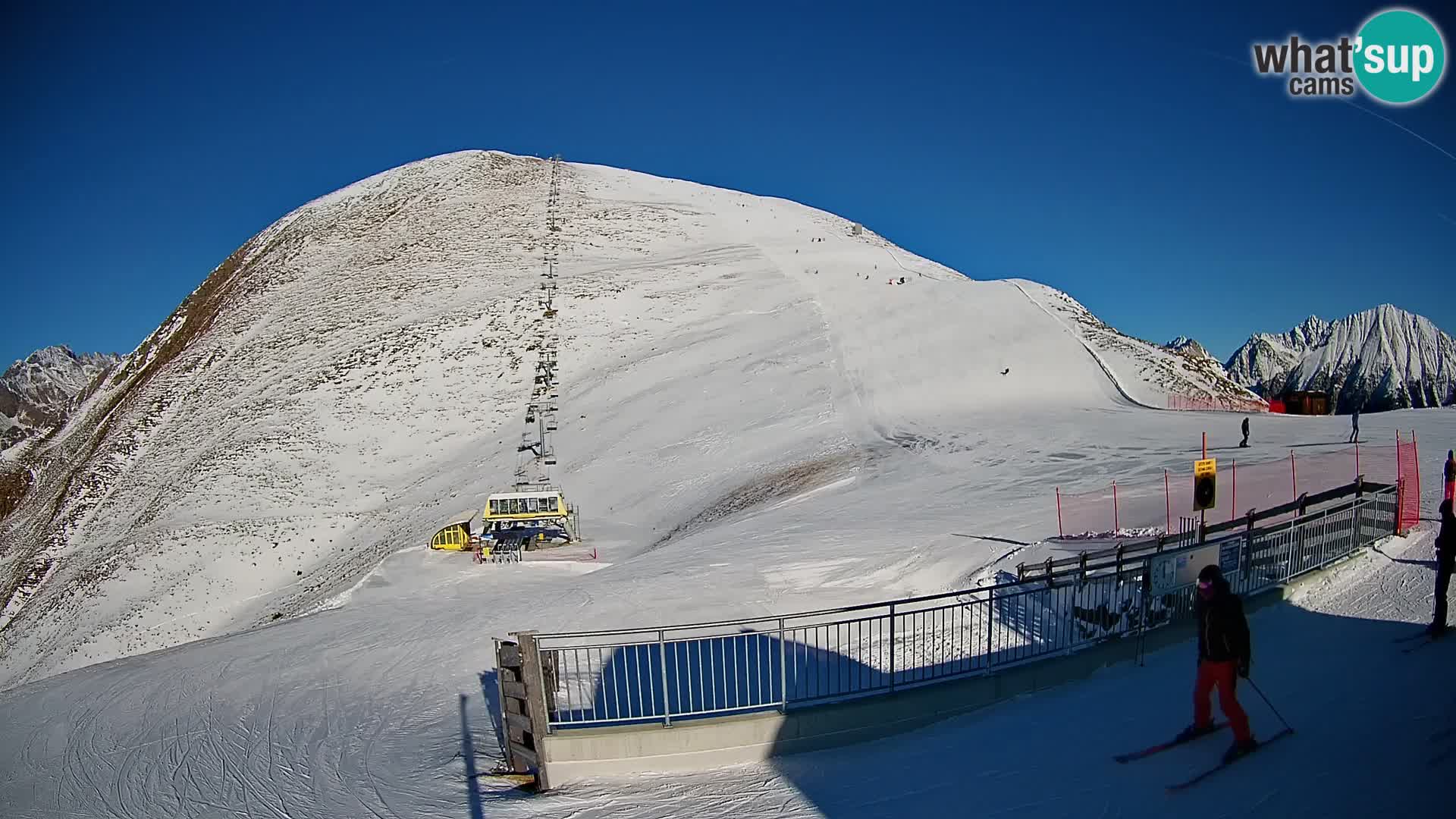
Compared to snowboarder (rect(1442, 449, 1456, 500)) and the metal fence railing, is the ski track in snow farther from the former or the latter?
snowboarder (rect(1442, 449, 1456, 500))

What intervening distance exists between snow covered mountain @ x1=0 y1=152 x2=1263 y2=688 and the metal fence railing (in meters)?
3.99

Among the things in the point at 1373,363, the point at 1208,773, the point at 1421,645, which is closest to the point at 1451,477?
the point at 1421,645

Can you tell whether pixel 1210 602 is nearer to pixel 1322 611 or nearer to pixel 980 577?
pixel 1322 611

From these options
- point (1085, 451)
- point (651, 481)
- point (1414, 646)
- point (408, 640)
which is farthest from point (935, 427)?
point (1414, 646)

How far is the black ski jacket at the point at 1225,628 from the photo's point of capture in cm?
662

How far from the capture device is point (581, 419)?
4141 centimetres

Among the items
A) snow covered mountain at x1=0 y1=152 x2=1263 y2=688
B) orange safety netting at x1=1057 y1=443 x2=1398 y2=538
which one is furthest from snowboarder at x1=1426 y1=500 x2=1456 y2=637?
snow covered mountain at x1=0 y1=152 x2=1263 y2=688

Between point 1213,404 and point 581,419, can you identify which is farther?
point 581,419

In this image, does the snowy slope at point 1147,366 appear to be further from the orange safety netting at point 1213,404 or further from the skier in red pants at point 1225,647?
the skier in red pants at point 1225,647

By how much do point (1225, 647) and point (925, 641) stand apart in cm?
476

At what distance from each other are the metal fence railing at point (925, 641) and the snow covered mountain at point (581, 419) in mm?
3992

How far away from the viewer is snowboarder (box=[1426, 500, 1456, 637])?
853cm

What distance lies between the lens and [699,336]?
49.2 m

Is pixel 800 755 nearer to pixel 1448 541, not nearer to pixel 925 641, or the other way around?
pixel 925 641
